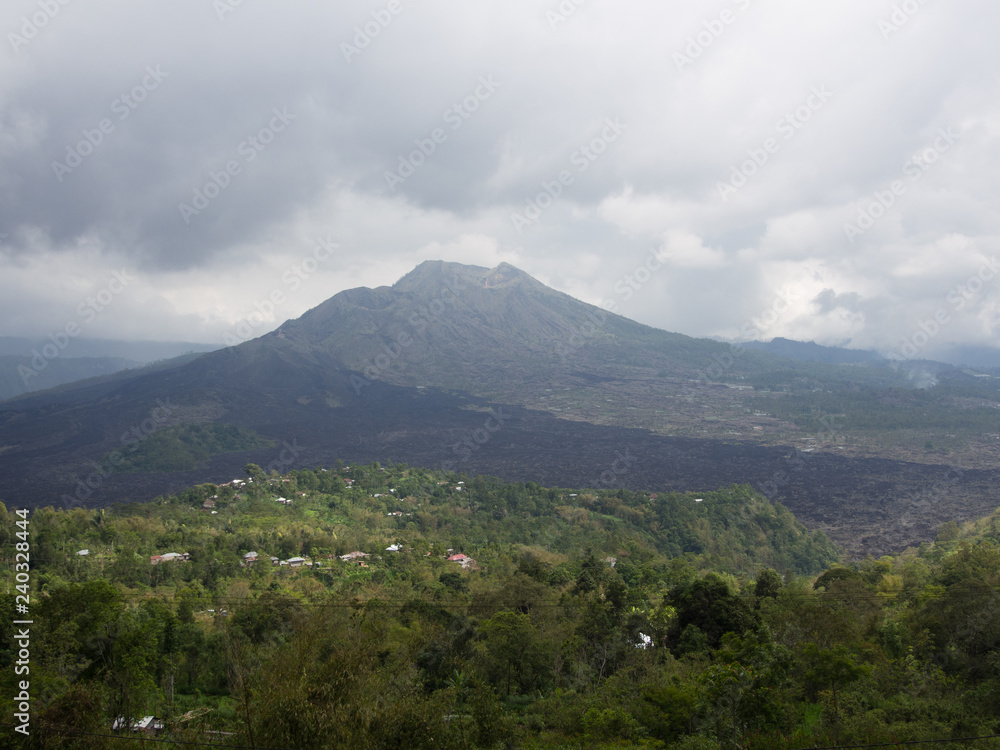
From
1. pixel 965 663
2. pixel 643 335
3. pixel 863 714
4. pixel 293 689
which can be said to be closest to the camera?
pixel 293 689

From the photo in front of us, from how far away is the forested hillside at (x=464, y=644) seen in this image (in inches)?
340

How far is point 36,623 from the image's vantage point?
11.3m

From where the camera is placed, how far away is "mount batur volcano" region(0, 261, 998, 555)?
54875 mm

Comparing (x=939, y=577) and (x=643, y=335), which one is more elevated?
(x=643, y=335)

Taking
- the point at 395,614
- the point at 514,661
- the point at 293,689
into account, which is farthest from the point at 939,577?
the point at 293,689

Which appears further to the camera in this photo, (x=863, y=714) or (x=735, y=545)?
(x=735, y=545)

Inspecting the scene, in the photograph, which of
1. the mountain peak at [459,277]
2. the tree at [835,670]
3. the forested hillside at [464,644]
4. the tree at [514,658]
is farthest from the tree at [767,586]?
the mountain peak at [459,277]

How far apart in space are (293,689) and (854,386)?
12437 cm

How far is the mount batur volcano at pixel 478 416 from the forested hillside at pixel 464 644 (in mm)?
23630

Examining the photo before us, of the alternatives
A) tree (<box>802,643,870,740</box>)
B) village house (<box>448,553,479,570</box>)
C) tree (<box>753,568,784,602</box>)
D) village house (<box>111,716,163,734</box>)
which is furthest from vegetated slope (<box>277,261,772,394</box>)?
tree (<box>802,643,870,740</box>)

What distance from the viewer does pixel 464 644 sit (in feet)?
50.9

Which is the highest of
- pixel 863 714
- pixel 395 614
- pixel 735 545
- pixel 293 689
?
pixel 293 689

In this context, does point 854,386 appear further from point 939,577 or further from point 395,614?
point 395,614

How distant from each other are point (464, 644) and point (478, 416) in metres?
78.4
